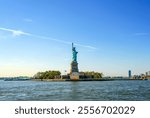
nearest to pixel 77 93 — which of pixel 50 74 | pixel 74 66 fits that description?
pixel 74 66

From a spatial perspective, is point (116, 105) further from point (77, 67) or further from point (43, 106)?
point (77, 67)

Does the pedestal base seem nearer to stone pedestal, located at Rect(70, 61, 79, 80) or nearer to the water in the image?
stone pedestal, located at Rect(70, 61, 79, 80)

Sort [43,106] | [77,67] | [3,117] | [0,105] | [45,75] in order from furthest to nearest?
1. [45,75]
2. [77,67]
3. [0,105]
4. [43,106]
5. [3,117]

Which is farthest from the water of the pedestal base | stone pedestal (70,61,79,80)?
the pedestal base

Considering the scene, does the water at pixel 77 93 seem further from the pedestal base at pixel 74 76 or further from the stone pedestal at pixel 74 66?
the pedestal base at pixel 74 76

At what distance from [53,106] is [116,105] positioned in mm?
1982

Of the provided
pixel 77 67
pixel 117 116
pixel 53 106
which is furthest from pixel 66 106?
pixel 77 67

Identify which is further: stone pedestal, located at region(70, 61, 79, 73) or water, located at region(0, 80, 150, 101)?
stone pedestal, located at region(70, 61, 79, 73)

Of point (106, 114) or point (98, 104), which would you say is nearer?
point (106, 114)

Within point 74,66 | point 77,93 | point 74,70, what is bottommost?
point 77,93

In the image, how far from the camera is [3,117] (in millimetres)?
8898

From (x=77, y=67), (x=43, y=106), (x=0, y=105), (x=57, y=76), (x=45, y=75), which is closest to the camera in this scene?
(x=43, y=106)

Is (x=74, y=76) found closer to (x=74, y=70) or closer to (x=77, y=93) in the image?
(x=74, y=70)

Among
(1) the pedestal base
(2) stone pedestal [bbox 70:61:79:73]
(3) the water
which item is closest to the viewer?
(3) the water
